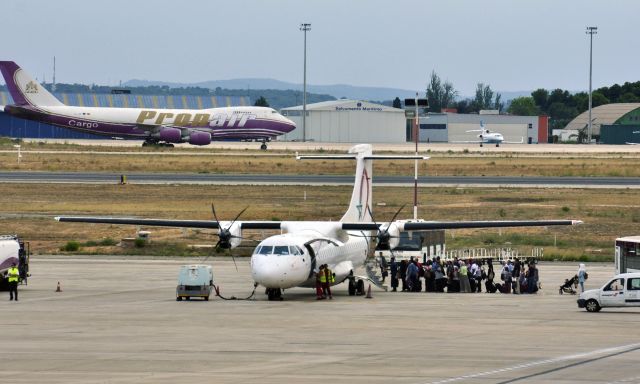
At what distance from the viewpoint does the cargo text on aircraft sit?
132 metres

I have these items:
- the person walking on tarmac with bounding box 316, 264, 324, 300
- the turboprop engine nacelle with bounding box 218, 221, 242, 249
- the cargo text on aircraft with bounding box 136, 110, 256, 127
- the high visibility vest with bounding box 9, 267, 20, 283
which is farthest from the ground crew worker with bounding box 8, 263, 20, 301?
→ the cargo text on aircraft with bounding box 136, 110, 256, 127

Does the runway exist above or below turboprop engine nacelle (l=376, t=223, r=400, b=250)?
above

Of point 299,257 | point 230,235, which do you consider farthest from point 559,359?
point 230,235

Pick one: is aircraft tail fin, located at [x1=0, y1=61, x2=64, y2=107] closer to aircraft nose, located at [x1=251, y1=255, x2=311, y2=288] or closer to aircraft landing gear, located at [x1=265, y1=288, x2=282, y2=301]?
aircraft landing gear, located at [x1=265, y1=288, x2=282, y2=301]

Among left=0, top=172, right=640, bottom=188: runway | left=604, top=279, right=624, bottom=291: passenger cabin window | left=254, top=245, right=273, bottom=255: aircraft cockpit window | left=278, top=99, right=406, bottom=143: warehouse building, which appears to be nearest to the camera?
left=604, top=279, right=624, bottom=291: passenger cabin window

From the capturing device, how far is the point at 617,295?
35906 millimetres

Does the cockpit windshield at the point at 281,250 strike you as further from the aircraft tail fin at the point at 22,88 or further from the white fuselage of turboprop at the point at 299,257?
the aircraft tail fin at the point at 22,88

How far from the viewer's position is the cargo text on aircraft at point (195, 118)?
13250cm

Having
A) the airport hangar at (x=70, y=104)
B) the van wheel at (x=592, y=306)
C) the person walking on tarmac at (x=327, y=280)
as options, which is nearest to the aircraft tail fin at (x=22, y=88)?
the airport hangar at (x=70, y=104)

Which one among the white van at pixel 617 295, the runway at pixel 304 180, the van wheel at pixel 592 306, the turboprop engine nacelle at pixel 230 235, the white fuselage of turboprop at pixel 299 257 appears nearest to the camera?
the white van at pixel 617 295

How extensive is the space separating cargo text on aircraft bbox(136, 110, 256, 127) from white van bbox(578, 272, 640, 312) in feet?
333

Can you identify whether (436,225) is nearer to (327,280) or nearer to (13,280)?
(327,280)

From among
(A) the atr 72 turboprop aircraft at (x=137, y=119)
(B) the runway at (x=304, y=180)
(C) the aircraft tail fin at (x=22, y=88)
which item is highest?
(C) the aircraft tail fin at (x=22, y=88)

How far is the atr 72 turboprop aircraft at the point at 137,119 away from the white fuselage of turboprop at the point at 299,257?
93.3 meters
